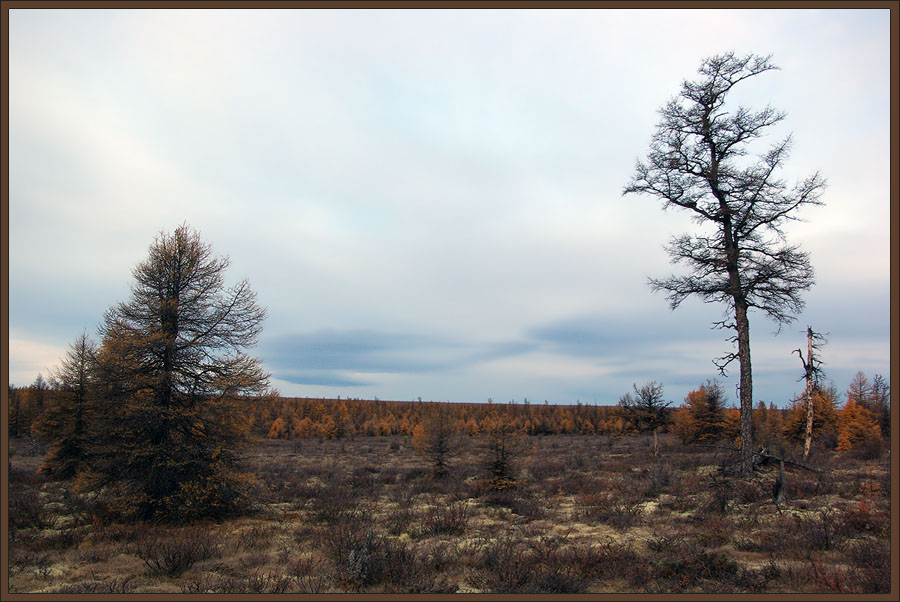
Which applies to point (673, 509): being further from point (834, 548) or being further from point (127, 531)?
point (127, 531)

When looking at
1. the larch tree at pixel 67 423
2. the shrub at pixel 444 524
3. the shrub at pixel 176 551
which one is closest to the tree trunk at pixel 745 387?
the shrub at pixel 444 524

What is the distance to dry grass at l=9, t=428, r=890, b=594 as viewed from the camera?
696 centimetres

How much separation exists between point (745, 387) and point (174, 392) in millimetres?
18520

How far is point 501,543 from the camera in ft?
30.1

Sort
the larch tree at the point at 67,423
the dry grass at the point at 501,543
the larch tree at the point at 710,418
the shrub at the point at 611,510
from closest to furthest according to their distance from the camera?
the dry grass at the point at 501,543 → the shrub at the point at 611,510 → the larch tree at the point at 67,423 → the larch tree at the point at 710,418

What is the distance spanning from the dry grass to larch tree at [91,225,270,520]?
1006mm

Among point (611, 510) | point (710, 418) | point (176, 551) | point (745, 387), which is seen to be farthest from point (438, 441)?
point (710, 418)

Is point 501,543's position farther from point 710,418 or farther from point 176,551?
point 710,418

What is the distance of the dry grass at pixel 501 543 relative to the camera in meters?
6.96

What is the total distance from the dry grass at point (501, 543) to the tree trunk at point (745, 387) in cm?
96

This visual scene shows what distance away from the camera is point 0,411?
524 cm

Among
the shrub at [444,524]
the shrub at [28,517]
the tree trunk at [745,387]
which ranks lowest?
the shrub at [28,517]

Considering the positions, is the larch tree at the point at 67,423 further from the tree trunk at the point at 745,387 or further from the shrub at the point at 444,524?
the tree trunk at the point at 745,387

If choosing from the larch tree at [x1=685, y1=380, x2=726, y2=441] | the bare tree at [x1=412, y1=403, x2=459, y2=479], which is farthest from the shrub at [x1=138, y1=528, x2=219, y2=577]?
the larch tree at [x1=685, y1=380, x2=726, y2=441]
